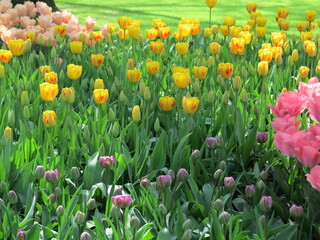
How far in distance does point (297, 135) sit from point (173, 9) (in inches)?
301

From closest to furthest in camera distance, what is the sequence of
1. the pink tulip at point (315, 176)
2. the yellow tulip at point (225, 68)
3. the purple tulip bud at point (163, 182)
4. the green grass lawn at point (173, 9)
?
the pink tulip at point (315, 176) → the purple tulip bud at point (163, 182) → the yellow tulip at point (225, 68) → the green grass lawn at point (173, 9)

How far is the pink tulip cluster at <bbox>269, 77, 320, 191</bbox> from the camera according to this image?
1970mm

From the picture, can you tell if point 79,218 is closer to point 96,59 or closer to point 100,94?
point 100,94

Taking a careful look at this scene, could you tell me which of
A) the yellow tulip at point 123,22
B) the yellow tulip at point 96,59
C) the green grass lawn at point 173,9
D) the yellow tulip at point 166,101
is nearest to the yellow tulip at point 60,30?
the yellow tulip at point 123,22

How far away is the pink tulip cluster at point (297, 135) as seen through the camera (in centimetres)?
197

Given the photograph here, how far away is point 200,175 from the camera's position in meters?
2.66

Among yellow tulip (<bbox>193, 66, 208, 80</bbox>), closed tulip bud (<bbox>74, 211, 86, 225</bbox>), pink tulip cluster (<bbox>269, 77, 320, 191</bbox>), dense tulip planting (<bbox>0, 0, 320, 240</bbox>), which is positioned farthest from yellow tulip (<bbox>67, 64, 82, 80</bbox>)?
closed tulip bud (<bbox>74, 211, 86, 225</bbox>)

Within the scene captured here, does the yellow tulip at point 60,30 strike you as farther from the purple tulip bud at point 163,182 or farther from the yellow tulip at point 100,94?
the purple tulip bud at point 163,182

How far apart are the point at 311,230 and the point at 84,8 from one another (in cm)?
760

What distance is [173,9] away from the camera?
9414 millimetres

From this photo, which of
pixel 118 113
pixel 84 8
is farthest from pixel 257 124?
pixel 84 8

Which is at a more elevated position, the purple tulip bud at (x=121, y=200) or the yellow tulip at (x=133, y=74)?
the yellow tulip at (x=133, y=74)

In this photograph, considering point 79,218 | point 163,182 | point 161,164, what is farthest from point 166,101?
point 79,218

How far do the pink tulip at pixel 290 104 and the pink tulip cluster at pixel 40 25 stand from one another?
2557 mm
